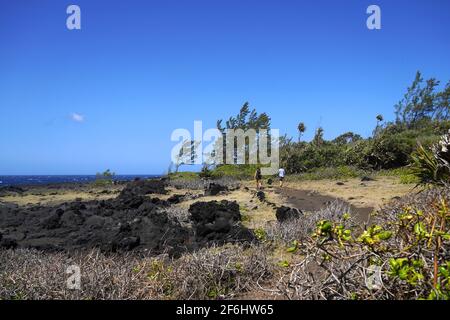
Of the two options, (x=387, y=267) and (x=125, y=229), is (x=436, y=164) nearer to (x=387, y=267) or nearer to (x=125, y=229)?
(x=387, y=267)

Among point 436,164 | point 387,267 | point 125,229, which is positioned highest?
point 436,164

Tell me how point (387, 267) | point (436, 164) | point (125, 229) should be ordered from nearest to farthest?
point (387, 267) < point (436, 164) < point (125, 229)

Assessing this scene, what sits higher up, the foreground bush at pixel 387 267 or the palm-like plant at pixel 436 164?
the palm-like plant at pixel 436 164

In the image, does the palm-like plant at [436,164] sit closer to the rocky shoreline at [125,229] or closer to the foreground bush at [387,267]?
the rocky shoreline at [125,229]

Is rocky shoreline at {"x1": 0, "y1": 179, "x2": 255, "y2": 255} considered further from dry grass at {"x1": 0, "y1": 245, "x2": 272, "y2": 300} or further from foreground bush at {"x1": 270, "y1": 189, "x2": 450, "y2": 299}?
foreground bush at {"x1": 270, "y1": 189, "x2": 450, "y2": 299}

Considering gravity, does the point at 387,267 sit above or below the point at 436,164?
below

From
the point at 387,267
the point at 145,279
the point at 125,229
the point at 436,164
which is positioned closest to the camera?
the point at 387,267

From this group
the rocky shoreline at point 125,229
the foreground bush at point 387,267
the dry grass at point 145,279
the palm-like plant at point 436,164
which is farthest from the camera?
the rocky shoreline at point 125,229

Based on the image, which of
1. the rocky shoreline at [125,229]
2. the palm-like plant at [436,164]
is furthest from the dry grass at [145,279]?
the palm-like plant at [436,164]

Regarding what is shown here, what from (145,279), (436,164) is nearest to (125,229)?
(145,279)

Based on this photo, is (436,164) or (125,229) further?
(125,229)

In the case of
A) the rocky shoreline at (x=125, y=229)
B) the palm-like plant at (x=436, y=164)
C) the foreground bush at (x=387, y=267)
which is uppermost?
the palm-like plant at (x=436, y=164)
